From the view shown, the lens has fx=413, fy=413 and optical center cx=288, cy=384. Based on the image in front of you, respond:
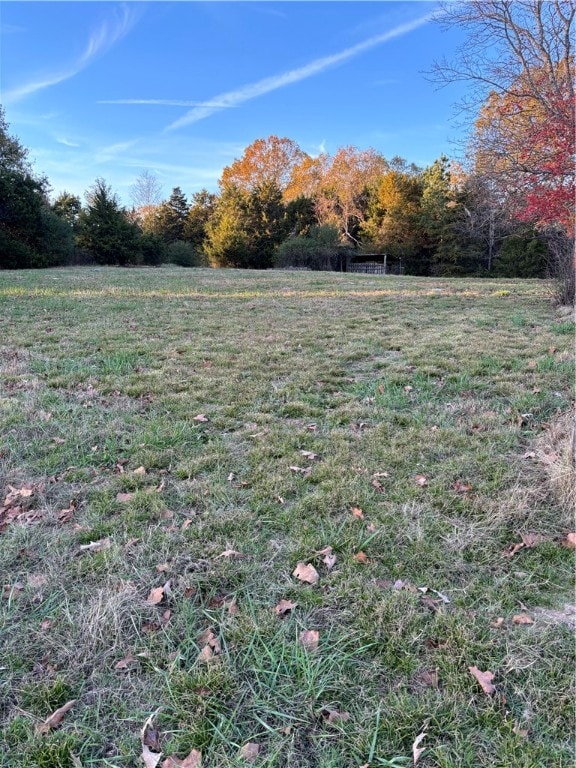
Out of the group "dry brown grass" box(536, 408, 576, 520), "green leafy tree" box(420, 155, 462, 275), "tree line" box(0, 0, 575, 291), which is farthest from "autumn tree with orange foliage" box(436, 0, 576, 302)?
"green leafy tree" box(420, 155, 462, 275)

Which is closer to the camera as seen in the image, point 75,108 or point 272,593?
point 272,593

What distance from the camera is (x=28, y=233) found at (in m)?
18.3

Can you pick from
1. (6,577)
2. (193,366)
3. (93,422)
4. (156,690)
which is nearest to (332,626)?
(156,690)

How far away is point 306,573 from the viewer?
1.71 m

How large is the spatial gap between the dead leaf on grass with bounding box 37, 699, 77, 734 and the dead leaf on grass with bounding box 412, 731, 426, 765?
38.9 inches

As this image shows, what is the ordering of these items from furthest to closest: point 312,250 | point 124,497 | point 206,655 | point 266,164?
point 266,164 → point 312,250 → point 124,497 → point 206,655

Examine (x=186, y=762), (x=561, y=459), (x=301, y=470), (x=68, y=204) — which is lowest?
(x=186, y=762)

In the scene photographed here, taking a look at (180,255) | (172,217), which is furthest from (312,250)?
(172,217)

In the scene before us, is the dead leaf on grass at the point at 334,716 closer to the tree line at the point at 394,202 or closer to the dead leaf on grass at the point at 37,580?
the dead leaf on grass at the point at 37,580

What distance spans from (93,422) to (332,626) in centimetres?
227

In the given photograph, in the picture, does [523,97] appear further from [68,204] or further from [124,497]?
[68,204]

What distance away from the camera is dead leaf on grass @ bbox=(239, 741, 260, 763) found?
111 centimetres

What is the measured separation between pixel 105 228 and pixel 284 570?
73.3 ft

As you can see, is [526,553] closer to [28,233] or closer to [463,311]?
[463,311]
